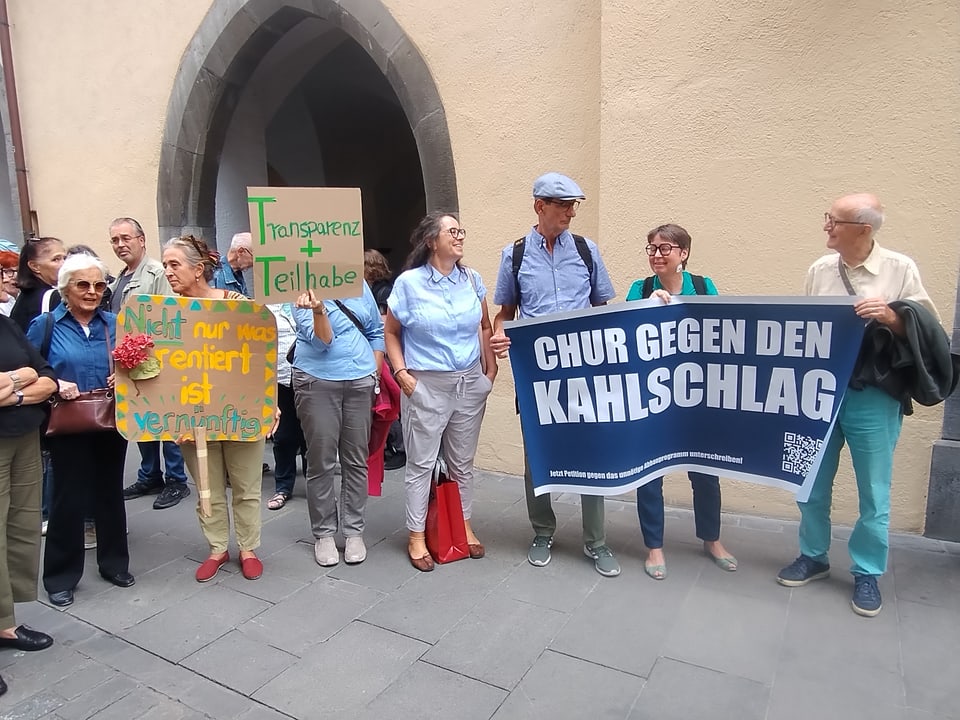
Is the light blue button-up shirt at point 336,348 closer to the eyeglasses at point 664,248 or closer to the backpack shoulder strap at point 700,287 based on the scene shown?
the eyeglasses at point 664,248

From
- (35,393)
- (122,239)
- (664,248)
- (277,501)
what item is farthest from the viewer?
(277,501)

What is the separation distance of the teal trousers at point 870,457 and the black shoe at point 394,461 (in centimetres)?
322

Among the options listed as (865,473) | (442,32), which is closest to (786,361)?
(865,473)

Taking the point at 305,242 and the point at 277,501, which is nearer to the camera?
the point at 305,242

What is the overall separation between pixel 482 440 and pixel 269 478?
165 cm

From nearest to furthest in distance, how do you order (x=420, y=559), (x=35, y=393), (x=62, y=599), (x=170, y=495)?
(x=35, y=393), (x=62, y=599), (x=420, y=559), (x=170, y=495)

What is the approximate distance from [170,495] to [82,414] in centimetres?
166

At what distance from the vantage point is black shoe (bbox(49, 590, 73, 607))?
128 inches

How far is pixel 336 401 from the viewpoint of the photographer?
3.53m

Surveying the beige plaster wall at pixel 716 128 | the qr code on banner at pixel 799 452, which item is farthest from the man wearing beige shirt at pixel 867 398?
the beige plaster wall at pixel 716 128

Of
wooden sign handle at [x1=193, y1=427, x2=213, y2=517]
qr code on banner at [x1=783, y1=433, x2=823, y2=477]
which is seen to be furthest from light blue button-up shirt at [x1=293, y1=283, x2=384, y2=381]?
qr code on banner at [x1=783, y1=433, x2=823, y2=477]

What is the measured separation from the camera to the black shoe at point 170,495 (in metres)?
4.59

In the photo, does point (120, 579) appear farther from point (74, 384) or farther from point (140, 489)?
point (140, 489)

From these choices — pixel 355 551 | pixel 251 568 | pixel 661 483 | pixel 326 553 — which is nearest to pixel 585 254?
pixel 661 483
